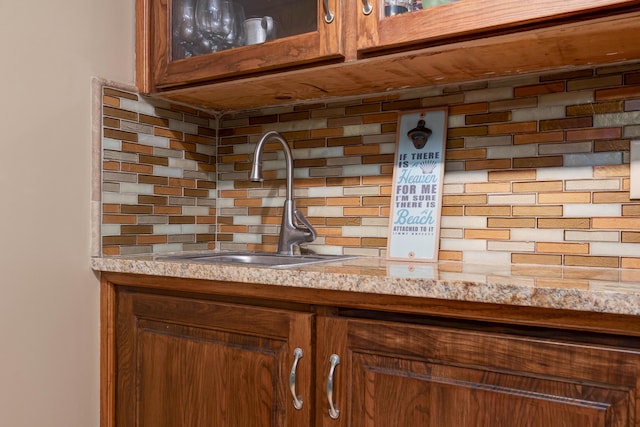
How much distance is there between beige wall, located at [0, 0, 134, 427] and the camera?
1.29 metres

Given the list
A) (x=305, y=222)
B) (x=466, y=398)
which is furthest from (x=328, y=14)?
(x=466, y=398)

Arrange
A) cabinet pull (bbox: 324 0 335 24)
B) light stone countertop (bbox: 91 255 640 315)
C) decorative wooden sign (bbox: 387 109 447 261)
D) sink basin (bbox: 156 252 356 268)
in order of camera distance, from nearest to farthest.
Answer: light stone countertop (bbox: 91 255 640 315) < cabinet pull (bbox: 324 0 335 24) < decorative wooden sign (bbox: 387 109 447 261) < sink basin (bbox: 156 252 356 268)

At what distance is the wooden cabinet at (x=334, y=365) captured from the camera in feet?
2.83

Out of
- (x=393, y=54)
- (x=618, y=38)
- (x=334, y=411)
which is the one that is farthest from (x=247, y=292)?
(x=618, y=38)

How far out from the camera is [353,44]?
4.03 feet

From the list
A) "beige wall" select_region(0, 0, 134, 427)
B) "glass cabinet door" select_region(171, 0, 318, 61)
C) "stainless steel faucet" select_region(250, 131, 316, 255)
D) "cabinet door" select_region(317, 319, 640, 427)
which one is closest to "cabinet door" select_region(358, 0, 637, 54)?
"glass cabinet door" select_region(171, 0, 318, 61)

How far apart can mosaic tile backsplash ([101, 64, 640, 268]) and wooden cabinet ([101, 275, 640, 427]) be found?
34 centimetres

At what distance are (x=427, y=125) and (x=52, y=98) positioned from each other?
3.12ft

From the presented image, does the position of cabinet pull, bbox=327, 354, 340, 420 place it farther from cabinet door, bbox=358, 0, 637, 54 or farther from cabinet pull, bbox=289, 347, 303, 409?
cabinet door, bbox=358, 0, 637, 54

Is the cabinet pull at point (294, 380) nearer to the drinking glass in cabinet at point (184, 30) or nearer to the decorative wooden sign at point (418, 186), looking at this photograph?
the decorative wooden sign at point (418, 186)

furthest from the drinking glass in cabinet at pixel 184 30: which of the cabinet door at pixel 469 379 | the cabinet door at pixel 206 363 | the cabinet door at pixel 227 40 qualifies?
the cabinet door at pixel 469 379

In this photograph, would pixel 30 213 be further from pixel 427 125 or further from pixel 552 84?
pixel 552 84

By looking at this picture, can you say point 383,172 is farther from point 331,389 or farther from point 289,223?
point 331,389

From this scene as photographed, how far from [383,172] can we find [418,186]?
0.40ft
